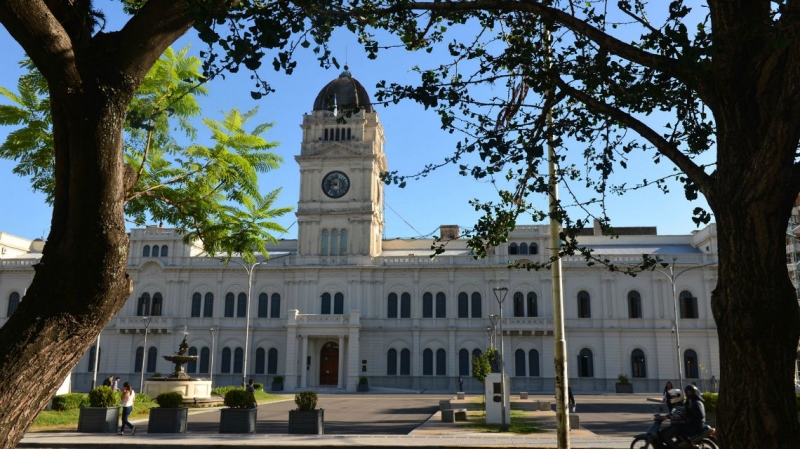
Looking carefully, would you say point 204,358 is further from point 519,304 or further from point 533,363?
point 533,363

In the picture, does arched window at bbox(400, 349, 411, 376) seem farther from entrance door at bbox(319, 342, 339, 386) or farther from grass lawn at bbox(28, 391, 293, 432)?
grass lawn at bbox(28, 391, 293, 432)

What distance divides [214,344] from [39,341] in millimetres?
53017

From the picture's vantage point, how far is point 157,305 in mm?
57562

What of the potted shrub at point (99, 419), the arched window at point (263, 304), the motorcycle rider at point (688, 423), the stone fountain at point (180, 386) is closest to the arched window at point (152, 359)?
the arched window at point (263, 304)

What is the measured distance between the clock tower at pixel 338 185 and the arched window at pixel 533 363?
15283 mm

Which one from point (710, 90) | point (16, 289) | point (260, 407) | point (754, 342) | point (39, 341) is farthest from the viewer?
point (16, 289)

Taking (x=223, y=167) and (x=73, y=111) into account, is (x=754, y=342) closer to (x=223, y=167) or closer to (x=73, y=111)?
(x=73, y=111)

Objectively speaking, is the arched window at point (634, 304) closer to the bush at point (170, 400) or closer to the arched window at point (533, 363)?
the arched window at point (533, 363)

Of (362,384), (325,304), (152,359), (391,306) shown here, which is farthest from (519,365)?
(152,359)

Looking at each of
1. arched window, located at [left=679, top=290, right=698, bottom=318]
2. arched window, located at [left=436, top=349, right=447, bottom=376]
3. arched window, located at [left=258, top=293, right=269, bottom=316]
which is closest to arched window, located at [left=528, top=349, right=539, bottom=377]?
arched window, located at [left=436, top=349, right=447, bottom=376]

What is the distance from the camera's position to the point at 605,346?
Answer: 2077 inches

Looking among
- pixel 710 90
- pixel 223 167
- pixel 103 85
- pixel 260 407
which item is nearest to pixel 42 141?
pixel 223 167

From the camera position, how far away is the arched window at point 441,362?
5416 centimetres

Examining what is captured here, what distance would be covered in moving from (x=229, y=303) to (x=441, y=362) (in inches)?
737
